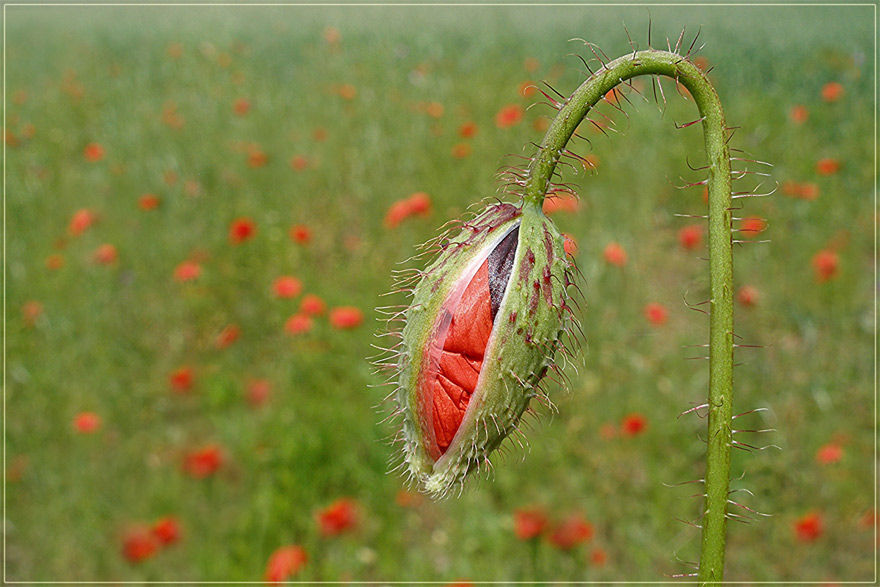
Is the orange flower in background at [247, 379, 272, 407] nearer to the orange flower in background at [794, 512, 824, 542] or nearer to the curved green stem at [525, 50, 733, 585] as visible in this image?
the orange flower in background at [794, 512, 824, 542]

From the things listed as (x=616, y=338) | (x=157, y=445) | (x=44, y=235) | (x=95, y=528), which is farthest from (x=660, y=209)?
(x=44, y=235)

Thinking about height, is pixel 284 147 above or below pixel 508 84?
below

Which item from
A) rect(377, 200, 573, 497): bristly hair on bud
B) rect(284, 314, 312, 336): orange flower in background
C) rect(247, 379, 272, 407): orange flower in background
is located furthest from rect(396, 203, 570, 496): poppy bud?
rect(247, 379, 272, 407): orange flower in background

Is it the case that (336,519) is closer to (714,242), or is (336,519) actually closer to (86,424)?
(86,424)

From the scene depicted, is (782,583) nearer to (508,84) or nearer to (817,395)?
(817,395)

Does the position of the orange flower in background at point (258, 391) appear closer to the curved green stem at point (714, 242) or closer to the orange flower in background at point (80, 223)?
the orange flower in background at point (80, 223)

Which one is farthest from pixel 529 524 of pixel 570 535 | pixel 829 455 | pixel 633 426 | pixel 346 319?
pixel 829 455
